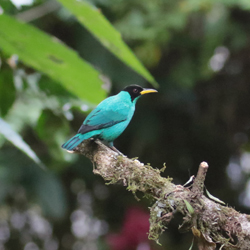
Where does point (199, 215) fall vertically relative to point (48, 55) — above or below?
below

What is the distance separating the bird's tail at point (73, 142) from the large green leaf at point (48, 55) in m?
1.19

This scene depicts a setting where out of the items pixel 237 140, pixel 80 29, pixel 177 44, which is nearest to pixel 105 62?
pixel 80 29

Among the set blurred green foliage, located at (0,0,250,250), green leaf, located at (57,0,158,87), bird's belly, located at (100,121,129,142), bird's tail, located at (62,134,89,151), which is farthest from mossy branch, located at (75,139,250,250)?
blurred green foliage, located at (0,0,250,250)

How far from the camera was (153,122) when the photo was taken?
4531 millimetres

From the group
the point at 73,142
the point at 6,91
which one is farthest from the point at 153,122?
the point at 6,91

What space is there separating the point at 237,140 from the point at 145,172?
13.1ft

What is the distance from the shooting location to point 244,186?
5270mm

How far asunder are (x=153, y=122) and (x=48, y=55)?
3.75 metres

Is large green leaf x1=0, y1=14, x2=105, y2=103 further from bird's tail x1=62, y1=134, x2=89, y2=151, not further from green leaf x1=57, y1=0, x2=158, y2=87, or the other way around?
bird's tail x1=62, y1=134, x2=89, y2=151

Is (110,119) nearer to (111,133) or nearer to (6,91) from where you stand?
(111,133)

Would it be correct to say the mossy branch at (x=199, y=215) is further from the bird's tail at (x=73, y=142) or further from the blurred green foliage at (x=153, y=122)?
the blurred green foliage at (x=153, y=122)

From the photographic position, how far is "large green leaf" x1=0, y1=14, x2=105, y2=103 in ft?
2.56

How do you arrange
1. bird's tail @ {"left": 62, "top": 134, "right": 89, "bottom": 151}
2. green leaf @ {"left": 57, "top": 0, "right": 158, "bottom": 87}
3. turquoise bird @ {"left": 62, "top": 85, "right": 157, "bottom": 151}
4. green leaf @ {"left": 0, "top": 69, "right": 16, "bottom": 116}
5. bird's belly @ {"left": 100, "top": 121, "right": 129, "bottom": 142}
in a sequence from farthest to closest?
bird's belly @ {"left": 100, "top": 121, "right": 129, "bottom": 142}
turquoise bird @ {"left": 62, "top": 85, "right": 157, "bottom": 151}
bird's tail @ {"left": 62, "top": 134, "right": 89, "bottom": 151}
green leaf @ {"left": 0, "top": 69, "right": 16, "bottom": 116}
green leaf @ {"left": 57, "top": 0, "right": 158, "bottom": 87}

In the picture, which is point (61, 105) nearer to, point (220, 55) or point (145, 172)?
point (145, 172)
